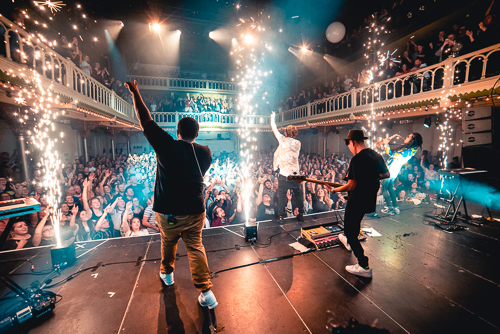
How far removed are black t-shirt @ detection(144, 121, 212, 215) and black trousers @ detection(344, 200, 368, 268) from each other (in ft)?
5.39

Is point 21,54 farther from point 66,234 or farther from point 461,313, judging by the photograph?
point 461,313

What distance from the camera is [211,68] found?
787 inches

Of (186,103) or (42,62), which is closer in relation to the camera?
(42,62)

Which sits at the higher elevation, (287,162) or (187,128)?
(187,128)

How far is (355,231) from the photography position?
2.22 m

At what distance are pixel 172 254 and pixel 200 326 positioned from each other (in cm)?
68

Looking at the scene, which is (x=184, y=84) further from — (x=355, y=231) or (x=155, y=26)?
(x=355, y=231)

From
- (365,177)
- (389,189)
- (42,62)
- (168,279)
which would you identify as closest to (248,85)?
(42,62)

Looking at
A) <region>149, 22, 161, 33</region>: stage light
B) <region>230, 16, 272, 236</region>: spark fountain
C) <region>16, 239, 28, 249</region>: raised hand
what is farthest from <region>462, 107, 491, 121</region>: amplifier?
<region>149, 22, 161, 33</region>: stage light

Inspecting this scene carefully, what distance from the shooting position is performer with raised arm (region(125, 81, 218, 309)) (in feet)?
5.66

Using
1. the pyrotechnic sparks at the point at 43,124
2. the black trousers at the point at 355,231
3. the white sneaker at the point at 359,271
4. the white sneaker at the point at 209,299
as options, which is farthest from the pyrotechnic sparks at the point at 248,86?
the white sneaker at the point at 209,299

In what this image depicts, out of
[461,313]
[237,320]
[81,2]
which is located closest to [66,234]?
[237,320]

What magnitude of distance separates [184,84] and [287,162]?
17.3 meters

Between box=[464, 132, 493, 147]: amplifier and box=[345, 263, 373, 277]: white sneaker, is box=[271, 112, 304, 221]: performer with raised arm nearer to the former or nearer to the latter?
box=[345, 263, 373, 277]: white sneaker
